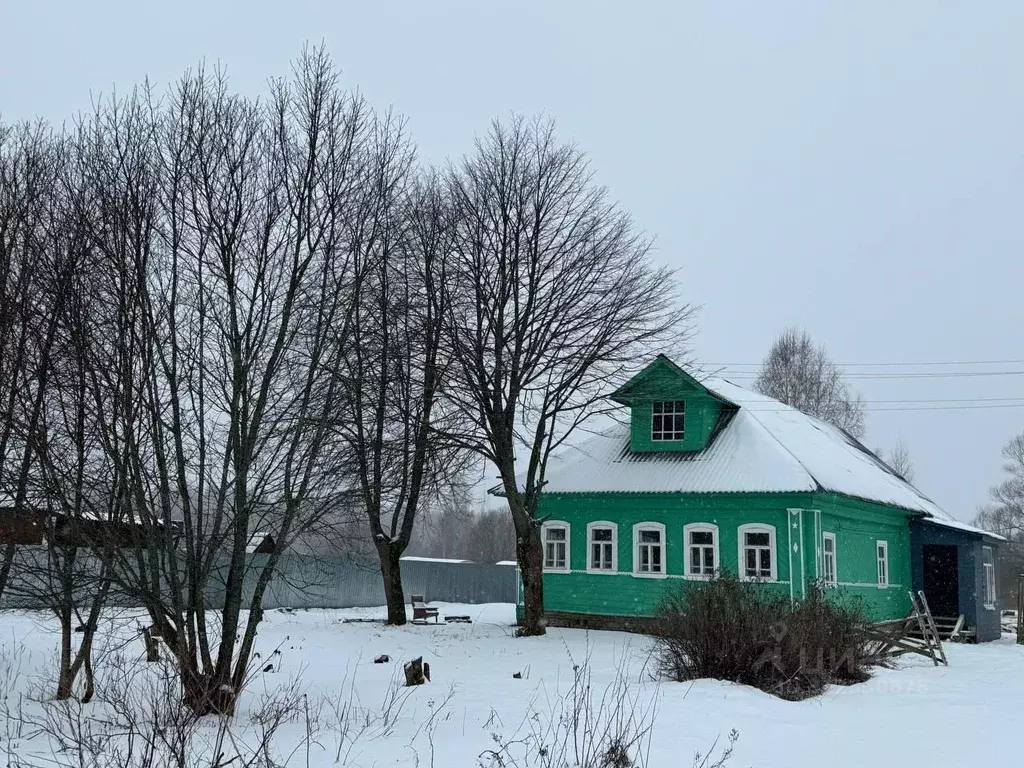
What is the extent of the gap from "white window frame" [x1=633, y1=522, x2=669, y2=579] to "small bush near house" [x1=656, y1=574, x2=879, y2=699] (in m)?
7.83

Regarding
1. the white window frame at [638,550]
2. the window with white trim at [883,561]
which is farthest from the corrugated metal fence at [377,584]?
the window with white trim at [883,561]

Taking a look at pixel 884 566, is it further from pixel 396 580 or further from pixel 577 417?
pixel 396 580

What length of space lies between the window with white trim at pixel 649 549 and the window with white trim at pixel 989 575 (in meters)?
10.2

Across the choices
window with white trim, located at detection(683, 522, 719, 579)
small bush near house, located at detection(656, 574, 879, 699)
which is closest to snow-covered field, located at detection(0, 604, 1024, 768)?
small bush near house, located at detection(656, 574, 879, 699)

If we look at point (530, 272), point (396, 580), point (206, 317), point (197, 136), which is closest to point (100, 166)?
point (197, 136)

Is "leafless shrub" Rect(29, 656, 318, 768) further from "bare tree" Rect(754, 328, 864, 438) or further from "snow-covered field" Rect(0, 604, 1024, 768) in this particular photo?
"bare tree" Rect(754, 328, 864, 438)

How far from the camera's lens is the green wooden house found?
842 inches

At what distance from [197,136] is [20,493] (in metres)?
4.11

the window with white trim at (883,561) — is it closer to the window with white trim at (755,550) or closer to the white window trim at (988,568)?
the white window trim at (988,568)

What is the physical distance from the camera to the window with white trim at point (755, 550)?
21.5m

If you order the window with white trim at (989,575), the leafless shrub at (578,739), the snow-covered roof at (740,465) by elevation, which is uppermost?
the snow-covered roof at (740,465)

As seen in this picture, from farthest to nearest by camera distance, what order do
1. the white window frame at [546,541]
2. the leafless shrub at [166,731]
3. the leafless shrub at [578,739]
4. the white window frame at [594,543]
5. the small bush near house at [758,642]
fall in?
the white window frame at [546,541], the white window frame at [594,543], the small bush near house at [758,642], the leafless shrub at [578,739], the leafless shrub at [166,731]

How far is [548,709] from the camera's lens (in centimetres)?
1087

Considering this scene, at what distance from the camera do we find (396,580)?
2423 centimetres
